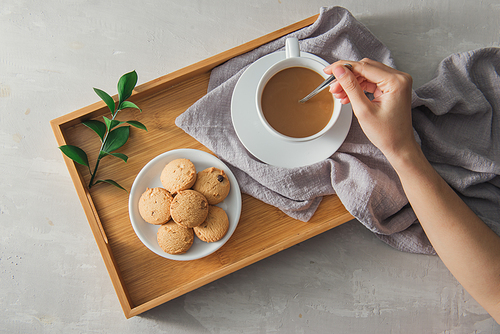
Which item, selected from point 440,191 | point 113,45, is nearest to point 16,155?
point 113,45

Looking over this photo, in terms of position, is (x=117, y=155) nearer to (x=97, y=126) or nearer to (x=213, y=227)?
(x=97, y=126)

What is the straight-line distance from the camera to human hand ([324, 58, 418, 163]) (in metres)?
0.78

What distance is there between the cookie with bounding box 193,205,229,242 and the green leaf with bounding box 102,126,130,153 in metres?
0.34

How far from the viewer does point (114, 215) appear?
95 centimetres

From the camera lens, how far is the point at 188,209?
855 mm

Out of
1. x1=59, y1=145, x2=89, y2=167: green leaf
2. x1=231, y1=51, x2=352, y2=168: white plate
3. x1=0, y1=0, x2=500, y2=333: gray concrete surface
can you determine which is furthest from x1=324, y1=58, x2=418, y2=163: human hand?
x1=59, y1=145, x2=89, y2=167: green leaf

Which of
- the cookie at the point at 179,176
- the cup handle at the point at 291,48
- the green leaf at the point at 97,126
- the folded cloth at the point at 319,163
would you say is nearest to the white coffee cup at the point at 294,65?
the cup handle at the point at 291,48

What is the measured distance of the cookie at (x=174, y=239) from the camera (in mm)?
862

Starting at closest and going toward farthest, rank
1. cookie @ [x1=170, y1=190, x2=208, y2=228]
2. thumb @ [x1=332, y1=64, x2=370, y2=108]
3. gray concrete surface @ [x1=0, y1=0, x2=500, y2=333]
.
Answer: thumb @ [x1=332, y1=64, x2=370, y2=108] → cookie @ [x1=170, y1=190, x2=208, y2=228] → gray concrete surface @ [x1=0, y1=0, x2=500, y2=333]

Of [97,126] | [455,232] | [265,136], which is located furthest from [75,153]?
[455,232]

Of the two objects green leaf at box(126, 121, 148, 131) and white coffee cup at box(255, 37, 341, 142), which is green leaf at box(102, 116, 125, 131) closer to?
green leaf at box(126, 121, 148, 131)

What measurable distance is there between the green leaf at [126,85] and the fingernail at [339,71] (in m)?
0.58

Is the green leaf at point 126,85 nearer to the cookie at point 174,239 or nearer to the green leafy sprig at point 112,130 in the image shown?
the green leafy sprig at point 112,130

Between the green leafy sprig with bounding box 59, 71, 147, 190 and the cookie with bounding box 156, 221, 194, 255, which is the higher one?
the green leafy sprig with bounding box 59, 71, 147, 190
